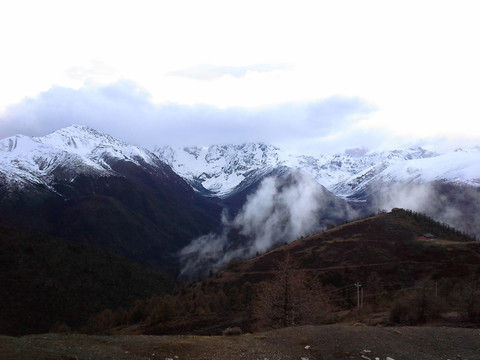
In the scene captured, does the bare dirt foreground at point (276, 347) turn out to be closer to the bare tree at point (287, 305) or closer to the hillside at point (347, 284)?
the bare tree at point (287, 305)

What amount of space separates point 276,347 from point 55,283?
15004cm

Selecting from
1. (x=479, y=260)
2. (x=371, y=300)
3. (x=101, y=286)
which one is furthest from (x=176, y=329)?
(x=101, y=286)

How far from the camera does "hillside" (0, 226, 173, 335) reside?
442 feet

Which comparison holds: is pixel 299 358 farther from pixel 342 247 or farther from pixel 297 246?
pixel 297 246

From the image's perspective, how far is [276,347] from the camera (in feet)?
93.1

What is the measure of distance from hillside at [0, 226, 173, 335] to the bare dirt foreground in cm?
10642

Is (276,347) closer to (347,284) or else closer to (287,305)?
(287,305)

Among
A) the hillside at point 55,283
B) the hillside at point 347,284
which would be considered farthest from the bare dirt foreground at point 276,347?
the hillside at point 55,283

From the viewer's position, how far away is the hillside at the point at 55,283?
13479cm

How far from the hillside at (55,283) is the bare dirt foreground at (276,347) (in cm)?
10642

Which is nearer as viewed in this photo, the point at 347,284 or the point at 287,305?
the point at 287,305

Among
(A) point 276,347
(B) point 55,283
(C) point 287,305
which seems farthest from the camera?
(B) point 55,283

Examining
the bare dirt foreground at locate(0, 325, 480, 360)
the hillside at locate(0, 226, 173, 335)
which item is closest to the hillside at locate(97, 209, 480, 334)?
the bare dirt foreground at locate(0, 325, 480, 360)

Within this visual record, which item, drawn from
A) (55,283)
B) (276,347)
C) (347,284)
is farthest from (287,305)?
(55,283)
